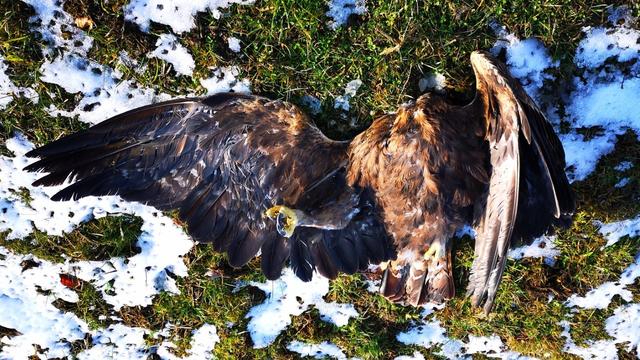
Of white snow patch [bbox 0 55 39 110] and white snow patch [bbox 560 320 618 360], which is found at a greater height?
white snow patch [bbox 0 55 39 110]

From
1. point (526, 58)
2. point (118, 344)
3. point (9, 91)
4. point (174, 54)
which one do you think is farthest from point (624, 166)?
point (9, 91)

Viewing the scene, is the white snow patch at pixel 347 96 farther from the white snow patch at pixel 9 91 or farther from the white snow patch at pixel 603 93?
the white snow patch at pixel 9 91

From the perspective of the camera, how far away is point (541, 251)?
14.3 ft

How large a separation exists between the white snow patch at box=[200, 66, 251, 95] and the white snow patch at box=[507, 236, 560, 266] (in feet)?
8.60

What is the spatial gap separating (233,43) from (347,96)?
949mm

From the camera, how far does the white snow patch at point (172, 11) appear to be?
3762mm

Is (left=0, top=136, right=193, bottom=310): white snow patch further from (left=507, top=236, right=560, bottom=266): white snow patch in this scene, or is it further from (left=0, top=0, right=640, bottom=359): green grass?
(left=507, top=236, right=560, bottom=266): white snow patch

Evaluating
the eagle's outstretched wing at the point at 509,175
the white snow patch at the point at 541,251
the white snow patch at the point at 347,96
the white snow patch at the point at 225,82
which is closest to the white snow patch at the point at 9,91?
the white snow patch at the point at 225,82

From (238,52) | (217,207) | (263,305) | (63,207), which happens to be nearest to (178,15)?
(238,52)

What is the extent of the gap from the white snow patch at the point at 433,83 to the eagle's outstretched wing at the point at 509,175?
1.21 feet

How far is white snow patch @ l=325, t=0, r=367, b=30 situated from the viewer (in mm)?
3721

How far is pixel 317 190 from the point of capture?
359 centimetres

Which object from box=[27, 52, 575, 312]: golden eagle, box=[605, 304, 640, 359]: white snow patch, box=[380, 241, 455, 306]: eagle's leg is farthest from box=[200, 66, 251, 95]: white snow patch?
box=[605, 304, 640, 359]: white snow patch

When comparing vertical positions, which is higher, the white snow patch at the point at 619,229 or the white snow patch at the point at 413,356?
the white snow patch at the point at 619,229
